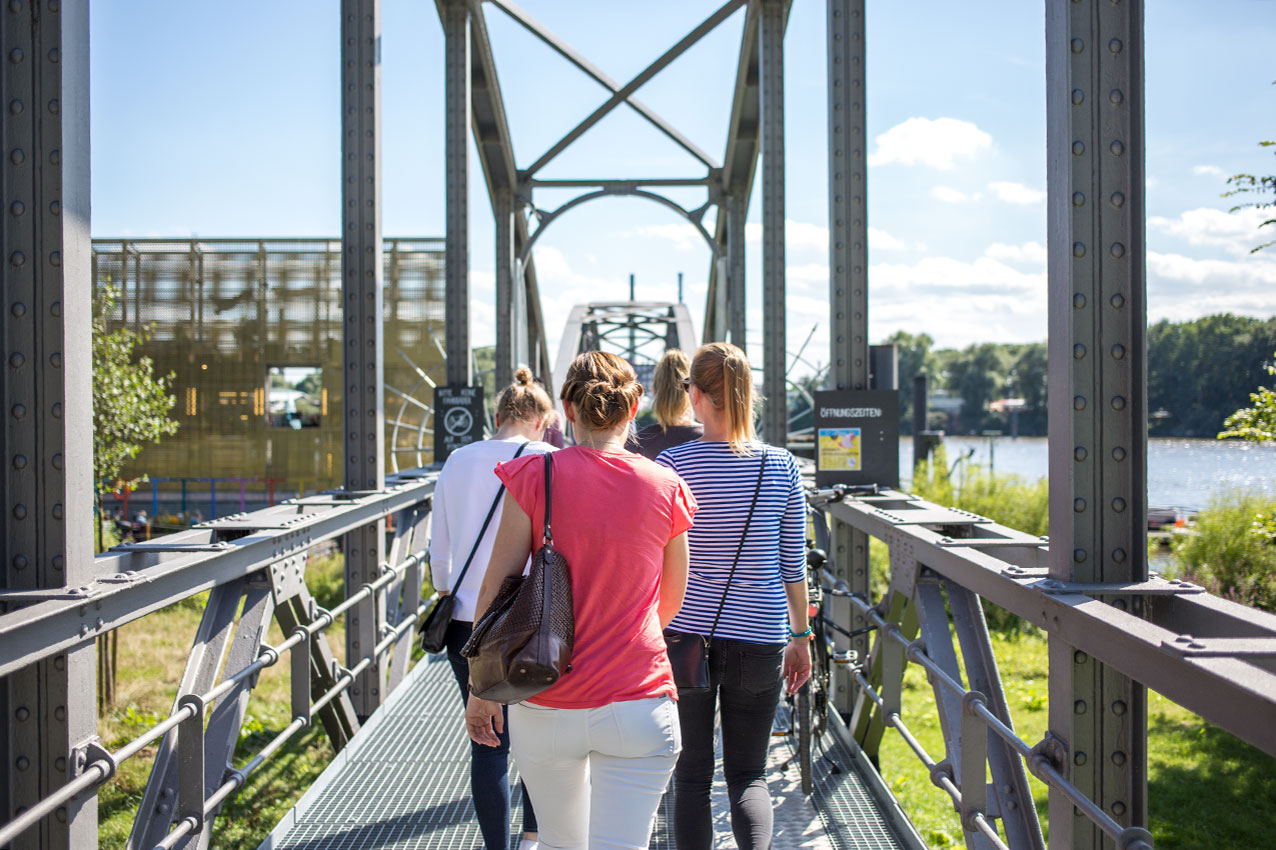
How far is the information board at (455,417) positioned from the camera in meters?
7.97

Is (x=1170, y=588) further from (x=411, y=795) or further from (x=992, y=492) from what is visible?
(x=992, y=492)

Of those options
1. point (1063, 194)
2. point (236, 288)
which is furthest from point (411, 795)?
point (236, 288)

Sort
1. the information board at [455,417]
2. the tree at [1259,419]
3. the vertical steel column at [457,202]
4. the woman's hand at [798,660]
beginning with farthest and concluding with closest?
the vertical steel column at [457,202] → the information board at [455,417] → the tree at [1259,419] → the woman's hand at [798,660]

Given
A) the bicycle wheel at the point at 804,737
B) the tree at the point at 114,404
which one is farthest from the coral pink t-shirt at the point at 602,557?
the tree at the point at 114,404

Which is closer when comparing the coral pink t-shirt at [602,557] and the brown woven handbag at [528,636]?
the brown woven handbag at [528,636]

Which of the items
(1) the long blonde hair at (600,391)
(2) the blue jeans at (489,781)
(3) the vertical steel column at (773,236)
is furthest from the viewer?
(3) the vertical steel column at (773,236)

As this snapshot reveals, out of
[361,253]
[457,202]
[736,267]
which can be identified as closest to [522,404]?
[361,253]

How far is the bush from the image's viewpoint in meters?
10.4

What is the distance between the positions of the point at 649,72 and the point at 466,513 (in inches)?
347

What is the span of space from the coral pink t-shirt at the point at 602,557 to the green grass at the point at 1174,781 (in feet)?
11.1

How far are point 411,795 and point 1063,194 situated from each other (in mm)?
3472

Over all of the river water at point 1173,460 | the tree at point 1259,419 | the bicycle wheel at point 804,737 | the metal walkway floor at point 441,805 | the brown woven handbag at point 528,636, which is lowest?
the river water at point 1173,460

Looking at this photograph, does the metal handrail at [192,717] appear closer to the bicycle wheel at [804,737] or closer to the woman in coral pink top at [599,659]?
the woman in coral pink top at [599,659]

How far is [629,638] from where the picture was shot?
7.32ft
